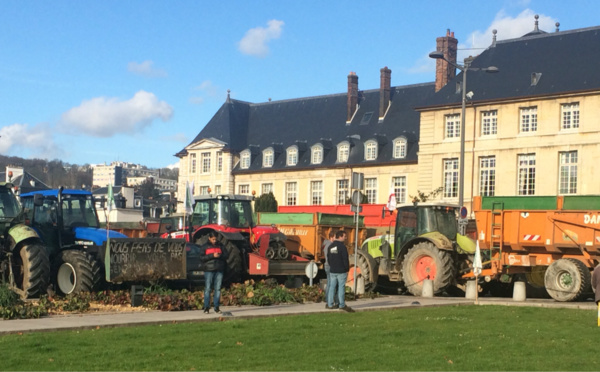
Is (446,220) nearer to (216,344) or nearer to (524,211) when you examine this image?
(524,211)

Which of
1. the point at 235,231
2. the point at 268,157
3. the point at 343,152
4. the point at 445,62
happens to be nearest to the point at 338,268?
the point at 235,231

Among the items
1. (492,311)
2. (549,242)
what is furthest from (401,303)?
(549,242)

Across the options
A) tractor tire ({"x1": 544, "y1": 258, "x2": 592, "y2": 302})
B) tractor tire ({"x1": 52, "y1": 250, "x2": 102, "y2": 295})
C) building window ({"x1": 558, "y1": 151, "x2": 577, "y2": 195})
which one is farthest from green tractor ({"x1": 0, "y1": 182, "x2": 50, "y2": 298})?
building window ({"x1": 558, "y1": 151, "x2": 577, "y2": 195})

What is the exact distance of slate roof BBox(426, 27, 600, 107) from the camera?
6284cm

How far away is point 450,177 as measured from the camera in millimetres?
70062

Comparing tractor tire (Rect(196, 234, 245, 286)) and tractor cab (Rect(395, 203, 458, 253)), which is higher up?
tractor cab (Rect(395, 203, 458, 253))

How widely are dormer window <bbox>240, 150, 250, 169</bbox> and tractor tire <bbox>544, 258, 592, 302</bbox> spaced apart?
6798 cm

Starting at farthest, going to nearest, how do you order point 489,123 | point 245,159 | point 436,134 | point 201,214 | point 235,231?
point 245,159 → point 436,134 → point 489,123 → point 201,214 → point 235,231

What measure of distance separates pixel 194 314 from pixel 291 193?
231ft

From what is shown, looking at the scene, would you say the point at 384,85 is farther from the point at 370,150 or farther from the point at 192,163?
the point at 192,163

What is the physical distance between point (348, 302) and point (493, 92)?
45087 millimetres

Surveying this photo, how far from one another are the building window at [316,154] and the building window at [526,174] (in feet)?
78.7

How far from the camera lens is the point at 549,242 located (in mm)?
26188

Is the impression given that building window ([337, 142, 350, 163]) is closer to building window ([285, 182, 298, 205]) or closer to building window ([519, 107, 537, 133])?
building window ([285, 182, 298, 205])
